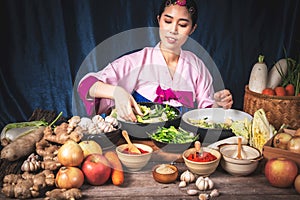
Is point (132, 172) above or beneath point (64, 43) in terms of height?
beneath

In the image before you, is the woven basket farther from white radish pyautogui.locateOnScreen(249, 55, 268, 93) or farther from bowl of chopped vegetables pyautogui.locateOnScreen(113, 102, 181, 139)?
bowl of chopped vegetables pyautogui.locateOnScreen(113, 102, 181, 139)

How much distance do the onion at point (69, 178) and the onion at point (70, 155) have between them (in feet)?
0.08

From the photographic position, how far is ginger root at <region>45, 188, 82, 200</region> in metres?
1.68

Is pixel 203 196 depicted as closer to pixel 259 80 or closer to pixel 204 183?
pixel 204 183

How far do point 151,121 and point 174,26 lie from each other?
0.68m

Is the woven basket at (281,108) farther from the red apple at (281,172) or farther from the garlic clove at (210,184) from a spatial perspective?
the garlic clove at (210,184)

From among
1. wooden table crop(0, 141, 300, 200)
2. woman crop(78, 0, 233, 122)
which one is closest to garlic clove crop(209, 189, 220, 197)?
wooden table crop(0, 141, 300, 200)

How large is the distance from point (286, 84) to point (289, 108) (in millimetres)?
240

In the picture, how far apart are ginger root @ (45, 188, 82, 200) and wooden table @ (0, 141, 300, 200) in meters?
0.05

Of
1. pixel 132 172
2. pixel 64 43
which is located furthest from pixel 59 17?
pixel 132 172

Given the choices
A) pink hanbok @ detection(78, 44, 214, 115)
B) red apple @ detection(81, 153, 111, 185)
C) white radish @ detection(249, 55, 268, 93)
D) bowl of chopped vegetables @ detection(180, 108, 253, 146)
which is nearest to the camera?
red apple @ detection(81, 153, 111, 185)

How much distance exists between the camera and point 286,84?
264 centimetres

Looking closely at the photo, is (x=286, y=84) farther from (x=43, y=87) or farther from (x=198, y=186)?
(x=43, y=87)

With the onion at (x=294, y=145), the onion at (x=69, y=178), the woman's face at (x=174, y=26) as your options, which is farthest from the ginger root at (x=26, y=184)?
the woman's face at (x=174, y=26)
